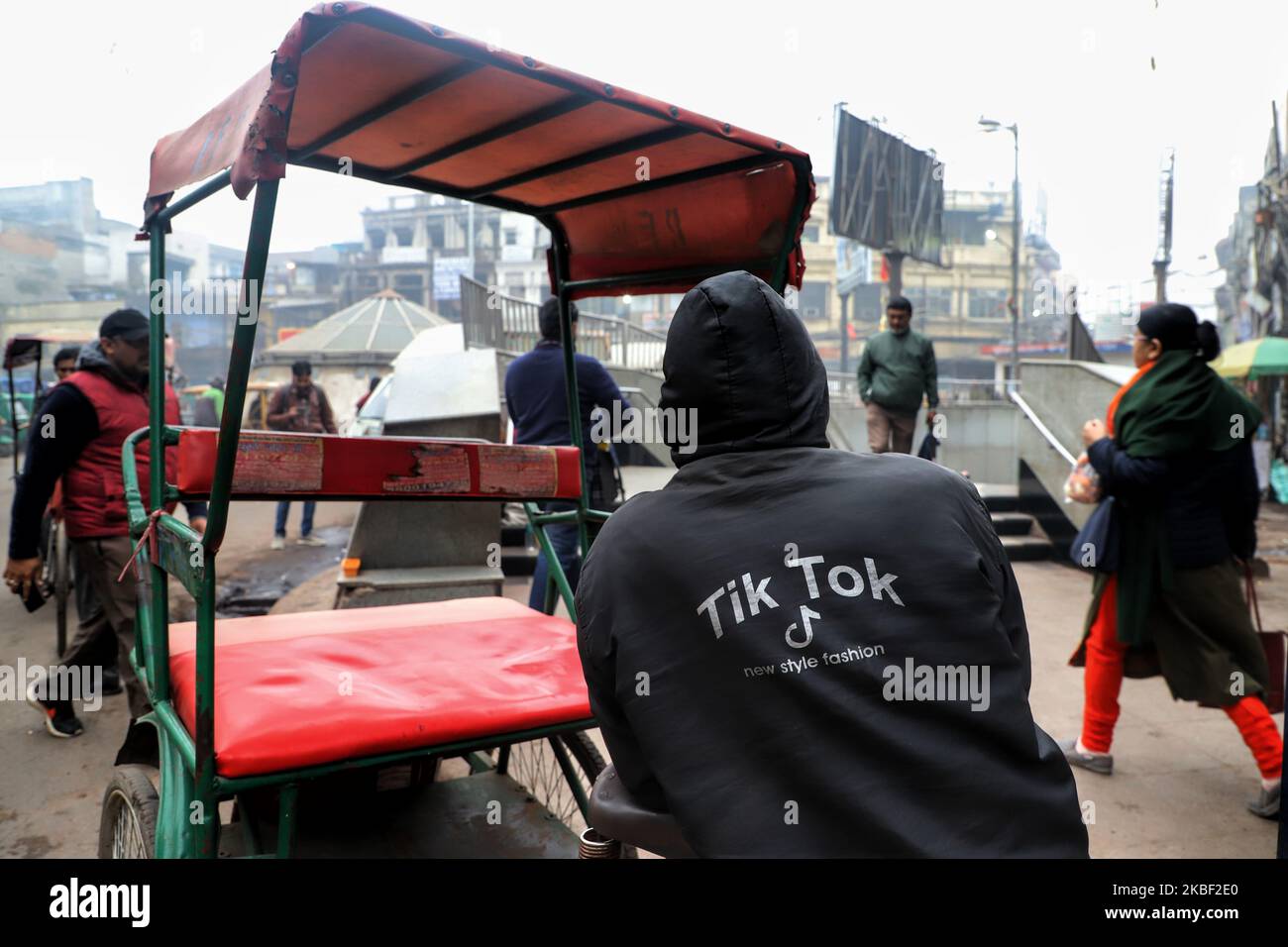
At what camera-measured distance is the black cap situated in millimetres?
4262

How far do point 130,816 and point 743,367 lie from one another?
2152 millimetres

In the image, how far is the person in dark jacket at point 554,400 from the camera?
544 cm

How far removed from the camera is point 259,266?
205cm

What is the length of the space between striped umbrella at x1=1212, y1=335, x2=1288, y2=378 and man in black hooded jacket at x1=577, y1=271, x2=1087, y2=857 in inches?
555

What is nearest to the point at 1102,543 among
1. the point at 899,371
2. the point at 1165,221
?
the point at 899,371

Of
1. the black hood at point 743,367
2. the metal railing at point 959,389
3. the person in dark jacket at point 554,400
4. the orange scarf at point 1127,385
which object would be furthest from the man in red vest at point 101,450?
the metal railing at point 959,389

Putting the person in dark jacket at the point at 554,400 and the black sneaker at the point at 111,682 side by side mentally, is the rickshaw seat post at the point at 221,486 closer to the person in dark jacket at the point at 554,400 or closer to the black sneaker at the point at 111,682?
the person in dark jacket at the point at 554,400

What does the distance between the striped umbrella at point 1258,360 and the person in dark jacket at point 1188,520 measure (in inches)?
435

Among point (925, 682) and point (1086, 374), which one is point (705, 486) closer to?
point (925, 682)

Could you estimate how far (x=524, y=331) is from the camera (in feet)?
45.6

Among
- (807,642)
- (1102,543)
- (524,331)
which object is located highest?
(524,331)

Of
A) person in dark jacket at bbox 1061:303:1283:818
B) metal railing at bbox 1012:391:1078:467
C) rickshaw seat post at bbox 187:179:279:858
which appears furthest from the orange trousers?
metal railing at bbox 1012:391:1078:467

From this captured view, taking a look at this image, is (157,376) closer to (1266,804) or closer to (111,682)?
(111,682)
